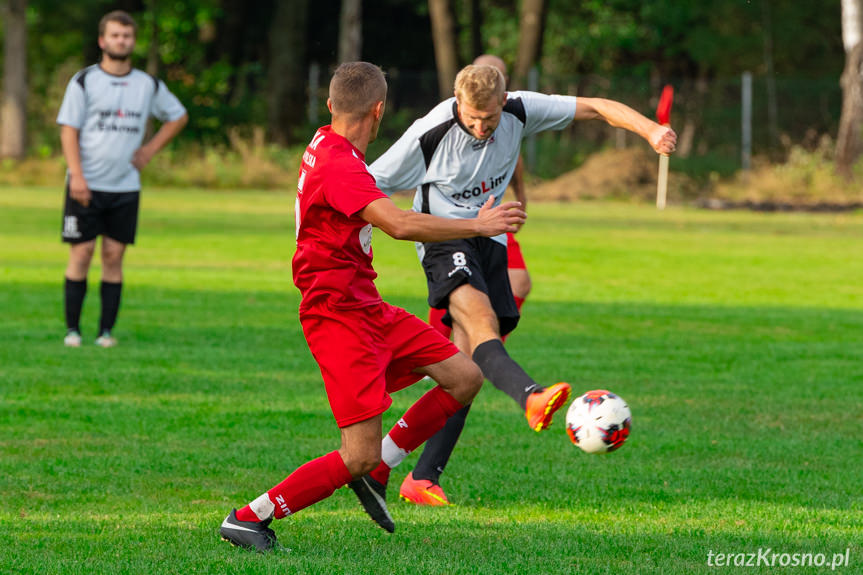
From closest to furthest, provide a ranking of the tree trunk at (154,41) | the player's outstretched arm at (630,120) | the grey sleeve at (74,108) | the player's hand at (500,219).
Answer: the player's hand at (500,219)
the player's outstretched arm at (630,120)
the grey sleeve at (74,108)
the tree trunk at (154,41)

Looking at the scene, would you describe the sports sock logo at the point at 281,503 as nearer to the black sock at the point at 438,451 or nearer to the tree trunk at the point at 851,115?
the black sock at the point at 438,451

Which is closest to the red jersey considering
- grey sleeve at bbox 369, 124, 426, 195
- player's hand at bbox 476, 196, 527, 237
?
player's hand at bbox 476, 196, 527, 237

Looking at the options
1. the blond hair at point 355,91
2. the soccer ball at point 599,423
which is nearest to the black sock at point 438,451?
the soccer ball at point 599,423

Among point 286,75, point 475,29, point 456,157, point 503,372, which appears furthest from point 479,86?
point 475,29

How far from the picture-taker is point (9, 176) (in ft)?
117

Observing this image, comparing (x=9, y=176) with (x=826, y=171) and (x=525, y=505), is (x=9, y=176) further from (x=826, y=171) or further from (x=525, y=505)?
(x=525, y=505)

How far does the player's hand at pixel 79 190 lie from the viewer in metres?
10.0

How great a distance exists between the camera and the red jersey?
16.1ft

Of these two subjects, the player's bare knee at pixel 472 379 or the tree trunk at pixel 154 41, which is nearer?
the player's bare knee at pixel 472 379

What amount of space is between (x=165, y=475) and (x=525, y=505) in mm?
1718

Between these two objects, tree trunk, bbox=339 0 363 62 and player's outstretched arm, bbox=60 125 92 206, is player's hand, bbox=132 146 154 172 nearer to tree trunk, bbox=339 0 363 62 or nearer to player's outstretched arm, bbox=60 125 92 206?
player's outstretched arm, bbox=60 125 92 206

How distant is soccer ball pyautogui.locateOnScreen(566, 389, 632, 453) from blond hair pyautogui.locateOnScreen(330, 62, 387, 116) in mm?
1462

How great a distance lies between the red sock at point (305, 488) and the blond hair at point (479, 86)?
1873 mm

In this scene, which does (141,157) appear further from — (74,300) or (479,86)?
(479,86)
